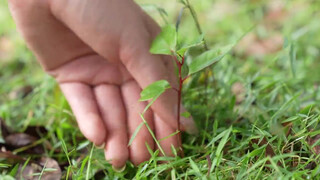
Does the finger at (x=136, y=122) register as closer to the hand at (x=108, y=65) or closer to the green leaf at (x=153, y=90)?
the hand at (x=108, y=65)

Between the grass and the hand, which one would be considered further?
the hand

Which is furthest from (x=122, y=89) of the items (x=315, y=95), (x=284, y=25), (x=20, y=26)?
(x=284, y=25)

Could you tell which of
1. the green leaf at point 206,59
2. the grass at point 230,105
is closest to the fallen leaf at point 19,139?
the grass at point 230,105

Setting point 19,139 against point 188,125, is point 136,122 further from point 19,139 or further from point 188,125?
point 19,139

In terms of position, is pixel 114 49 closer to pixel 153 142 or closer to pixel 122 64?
pixel 122 64

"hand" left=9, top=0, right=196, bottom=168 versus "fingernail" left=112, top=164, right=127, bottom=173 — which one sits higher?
"hand" left=9, top=0, right=196, bottom=168

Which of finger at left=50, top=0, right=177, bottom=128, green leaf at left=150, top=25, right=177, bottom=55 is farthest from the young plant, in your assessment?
finger at left=50, top=0, right=177, bottom=128

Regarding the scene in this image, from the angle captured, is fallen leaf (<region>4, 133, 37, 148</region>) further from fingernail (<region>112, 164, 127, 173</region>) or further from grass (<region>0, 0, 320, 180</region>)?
fingernail (<region>112, 164, 127, 173</region>)
